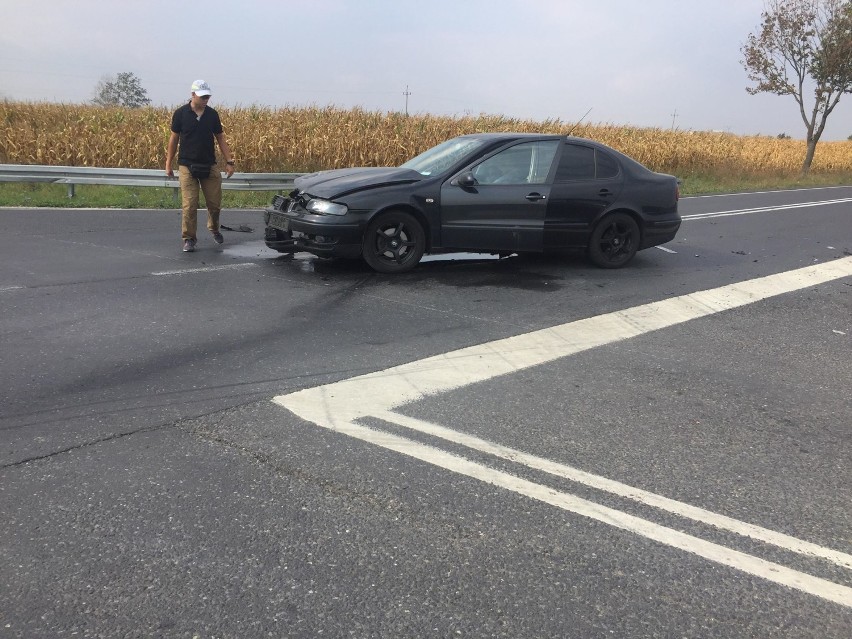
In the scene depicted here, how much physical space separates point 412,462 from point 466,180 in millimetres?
4742

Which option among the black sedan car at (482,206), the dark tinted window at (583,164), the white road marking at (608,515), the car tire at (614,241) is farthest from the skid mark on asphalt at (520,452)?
the dark tinted window at (583,164)

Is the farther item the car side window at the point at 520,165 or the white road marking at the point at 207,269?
the car side window at the point at 520,165

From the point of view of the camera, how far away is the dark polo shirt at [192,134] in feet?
28.2

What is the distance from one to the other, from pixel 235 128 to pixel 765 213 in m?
12.6

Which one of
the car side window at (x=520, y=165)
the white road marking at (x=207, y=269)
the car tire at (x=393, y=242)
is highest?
the car side window at (x=520, y=165)

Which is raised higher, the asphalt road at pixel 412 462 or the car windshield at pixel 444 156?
the car windshield at pixel 444 156

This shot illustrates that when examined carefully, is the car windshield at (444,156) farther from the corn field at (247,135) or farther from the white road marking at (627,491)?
the corn field at (247,135)

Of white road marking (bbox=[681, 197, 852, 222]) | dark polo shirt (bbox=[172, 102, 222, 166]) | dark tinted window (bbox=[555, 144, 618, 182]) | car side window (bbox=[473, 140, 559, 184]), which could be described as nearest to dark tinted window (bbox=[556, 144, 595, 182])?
dark tinted window (bbox=[555, 144, 618, 182])

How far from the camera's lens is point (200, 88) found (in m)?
8.58

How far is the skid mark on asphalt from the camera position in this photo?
3002 mm

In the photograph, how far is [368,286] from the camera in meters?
7.32

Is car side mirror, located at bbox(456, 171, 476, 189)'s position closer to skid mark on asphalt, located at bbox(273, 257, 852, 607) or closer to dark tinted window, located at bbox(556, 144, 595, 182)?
dark tinted window, located at bbox(556, 144, 595, 182)

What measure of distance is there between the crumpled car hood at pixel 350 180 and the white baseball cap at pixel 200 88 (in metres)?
1.63

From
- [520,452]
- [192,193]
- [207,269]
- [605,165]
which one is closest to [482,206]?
[605,165]
